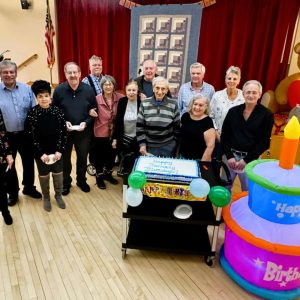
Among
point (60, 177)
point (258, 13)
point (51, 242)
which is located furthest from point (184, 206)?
point (258, 13)

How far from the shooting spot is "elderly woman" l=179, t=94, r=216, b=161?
2346 millimetres

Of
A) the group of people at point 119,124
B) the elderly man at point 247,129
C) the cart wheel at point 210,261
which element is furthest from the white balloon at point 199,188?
the elderly man at point 247,129

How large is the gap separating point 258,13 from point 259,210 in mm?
2875

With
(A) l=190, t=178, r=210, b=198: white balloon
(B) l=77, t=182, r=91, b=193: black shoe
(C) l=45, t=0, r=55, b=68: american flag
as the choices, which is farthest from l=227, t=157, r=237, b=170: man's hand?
(C) l=45, t=0, r=55, b=68: american flag

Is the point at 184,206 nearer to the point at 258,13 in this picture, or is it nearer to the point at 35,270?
the point at 35,270

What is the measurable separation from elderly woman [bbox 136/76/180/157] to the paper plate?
70 centimetres

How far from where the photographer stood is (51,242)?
7.77 feet

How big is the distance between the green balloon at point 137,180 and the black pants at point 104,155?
130 cm

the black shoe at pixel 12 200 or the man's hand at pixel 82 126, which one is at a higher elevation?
the man's hand at pixel 82 126

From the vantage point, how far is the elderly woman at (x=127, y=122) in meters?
2.72

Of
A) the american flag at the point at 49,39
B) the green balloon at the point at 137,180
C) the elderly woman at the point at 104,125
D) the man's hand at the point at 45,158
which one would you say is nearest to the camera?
the green balloon at the point at 137,180

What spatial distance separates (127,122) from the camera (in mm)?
2824

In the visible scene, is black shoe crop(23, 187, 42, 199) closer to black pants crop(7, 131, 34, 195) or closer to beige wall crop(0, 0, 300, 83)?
black pants crop(7, 131, 34, 195)

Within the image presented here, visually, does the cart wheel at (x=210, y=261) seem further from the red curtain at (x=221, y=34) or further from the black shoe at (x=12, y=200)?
the red curtain at (x=221, y=34)
